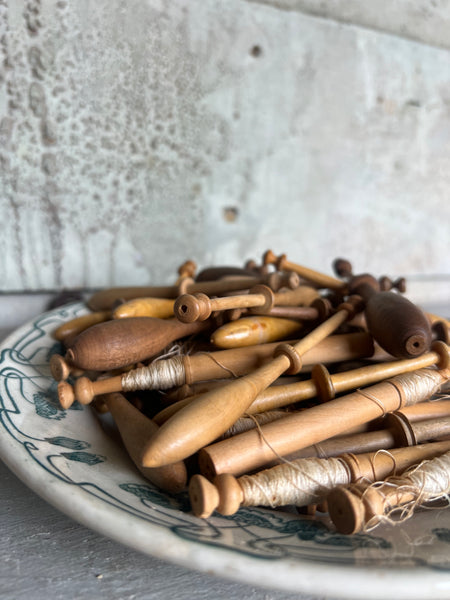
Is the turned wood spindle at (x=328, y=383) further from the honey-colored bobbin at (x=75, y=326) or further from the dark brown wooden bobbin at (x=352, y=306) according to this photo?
the honey-colored bobbin at (x=75, y=326)

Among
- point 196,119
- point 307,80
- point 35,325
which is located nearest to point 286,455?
point 35,325

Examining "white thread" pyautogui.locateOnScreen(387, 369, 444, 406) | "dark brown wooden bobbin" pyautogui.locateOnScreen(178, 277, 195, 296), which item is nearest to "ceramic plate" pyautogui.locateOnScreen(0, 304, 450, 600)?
"white thread" pyautogui.locateOnScreen(387, 369, 444, 406)

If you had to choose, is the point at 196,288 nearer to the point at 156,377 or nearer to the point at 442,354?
the point at 156,377

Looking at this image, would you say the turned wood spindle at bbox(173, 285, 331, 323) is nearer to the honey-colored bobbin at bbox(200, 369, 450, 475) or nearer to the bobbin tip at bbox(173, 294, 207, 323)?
the bobbin tip at bbox(173, 294, 207, 323)

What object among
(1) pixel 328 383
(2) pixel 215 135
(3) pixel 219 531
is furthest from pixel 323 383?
(2) pixel 215 135

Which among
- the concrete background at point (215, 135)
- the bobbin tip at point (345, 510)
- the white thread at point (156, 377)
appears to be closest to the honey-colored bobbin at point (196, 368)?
the white thread at point (156, 377)

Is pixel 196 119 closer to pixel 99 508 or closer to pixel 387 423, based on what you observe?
pixel 387 423
